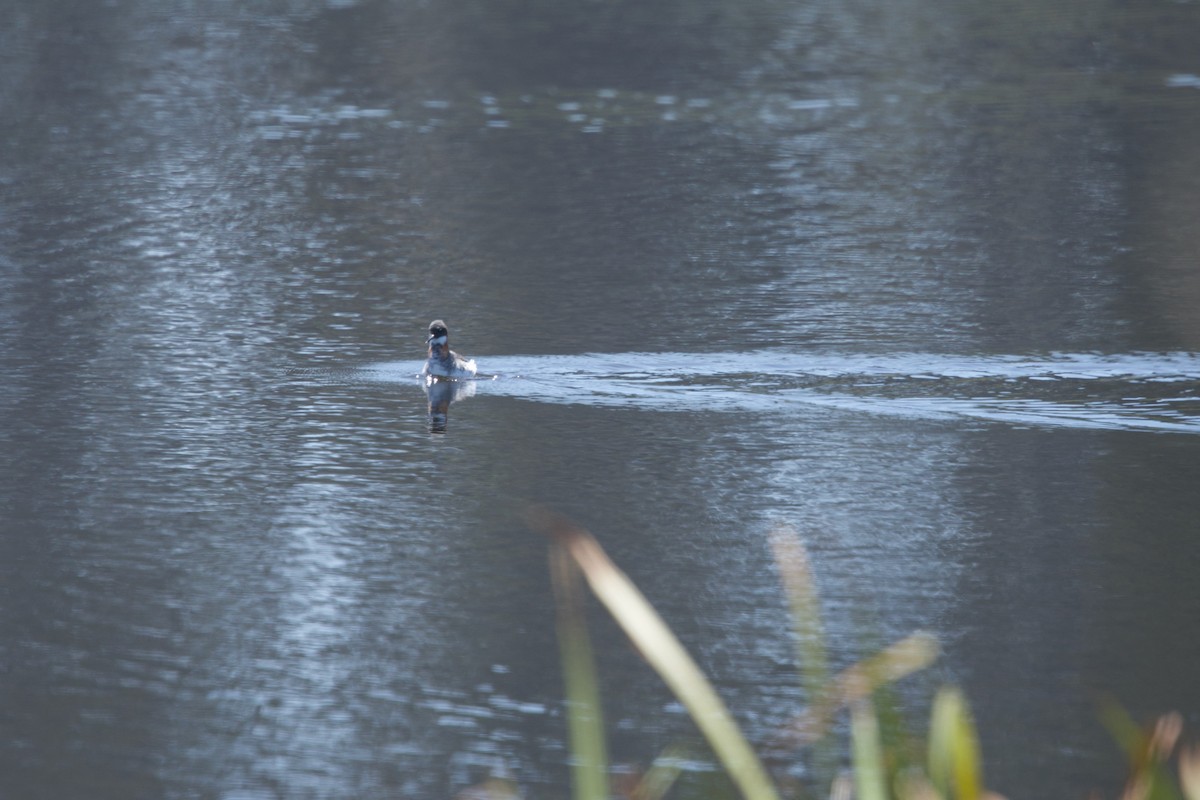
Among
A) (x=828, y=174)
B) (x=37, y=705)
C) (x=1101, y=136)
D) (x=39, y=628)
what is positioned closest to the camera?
(x=37, y=705)

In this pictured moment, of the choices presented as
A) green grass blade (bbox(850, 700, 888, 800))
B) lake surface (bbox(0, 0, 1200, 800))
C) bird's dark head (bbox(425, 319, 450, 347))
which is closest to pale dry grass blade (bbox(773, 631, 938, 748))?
green grass blade (bbox(850, 700, 888, 800))

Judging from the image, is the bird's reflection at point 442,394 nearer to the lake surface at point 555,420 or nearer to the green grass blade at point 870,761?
the lake surface at point 555,420

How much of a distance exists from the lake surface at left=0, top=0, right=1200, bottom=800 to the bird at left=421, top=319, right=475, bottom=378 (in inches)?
8.4

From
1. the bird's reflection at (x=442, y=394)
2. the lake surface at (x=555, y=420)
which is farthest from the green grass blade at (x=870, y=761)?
the bird's reflection at (x=442, y=394)

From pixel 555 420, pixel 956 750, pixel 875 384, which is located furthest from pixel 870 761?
pixel 875 384

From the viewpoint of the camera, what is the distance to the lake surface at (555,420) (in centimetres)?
800

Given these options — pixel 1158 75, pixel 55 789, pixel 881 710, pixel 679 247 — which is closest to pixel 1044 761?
pixel 55 789

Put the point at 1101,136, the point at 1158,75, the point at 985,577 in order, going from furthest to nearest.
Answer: the point at 1158,75
the point at 1101,136
the point at 985,577

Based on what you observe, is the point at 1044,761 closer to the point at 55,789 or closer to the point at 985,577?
the point at 985,577

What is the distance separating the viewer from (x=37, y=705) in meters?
7.90

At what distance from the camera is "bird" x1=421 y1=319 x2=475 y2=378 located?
13.6m

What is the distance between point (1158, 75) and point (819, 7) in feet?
37.7

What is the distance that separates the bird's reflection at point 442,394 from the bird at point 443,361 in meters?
0.05

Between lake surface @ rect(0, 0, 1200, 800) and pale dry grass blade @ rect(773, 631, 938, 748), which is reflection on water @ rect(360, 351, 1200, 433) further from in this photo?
pale dry grass blade @ rect(773, 631, 938, 748)
